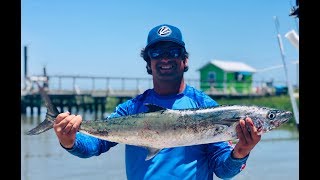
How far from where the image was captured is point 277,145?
21.7m

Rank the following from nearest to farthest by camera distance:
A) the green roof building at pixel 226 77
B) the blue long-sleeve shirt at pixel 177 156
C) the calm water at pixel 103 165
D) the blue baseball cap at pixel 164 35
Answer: the blue long-sleeve shirt at pixel 177 156, the blue baseball cap at pixel 164 35, the calm water at pixel 103 165, the green roof building at pixel 226 77

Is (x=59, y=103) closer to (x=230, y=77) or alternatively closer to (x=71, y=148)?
(x=230, y=77)

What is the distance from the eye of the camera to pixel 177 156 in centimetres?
333

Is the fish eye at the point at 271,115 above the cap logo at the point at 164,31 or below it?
below

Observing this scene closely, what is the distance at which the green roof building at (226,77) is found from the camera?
4856cm

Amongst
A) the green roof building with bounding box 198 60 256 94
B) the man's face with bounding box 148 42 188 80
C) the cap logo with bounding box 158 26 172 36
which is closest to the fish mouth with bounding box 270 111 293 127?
the man's face with bounding box 148 42 188 80

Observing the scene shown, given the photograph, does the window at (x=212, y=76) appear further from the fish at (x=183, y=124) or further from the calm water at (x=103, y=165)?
the fish at (x=183, y=124)

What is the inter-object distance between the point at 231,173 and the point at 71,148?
3.78 ft

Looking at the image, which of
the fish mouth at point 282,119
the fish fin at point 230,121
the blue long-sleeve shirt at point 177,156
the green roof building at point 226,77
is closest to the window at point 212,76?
the green roof building at point 226,77

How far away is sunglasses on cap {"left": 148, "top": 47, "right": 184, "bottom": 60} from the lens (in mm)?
3389

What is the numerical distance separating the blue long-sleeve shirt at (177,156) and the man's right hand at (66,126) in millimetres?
136

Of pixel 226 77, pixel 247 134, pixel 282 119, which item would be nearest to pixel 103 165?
pixel 282 119
